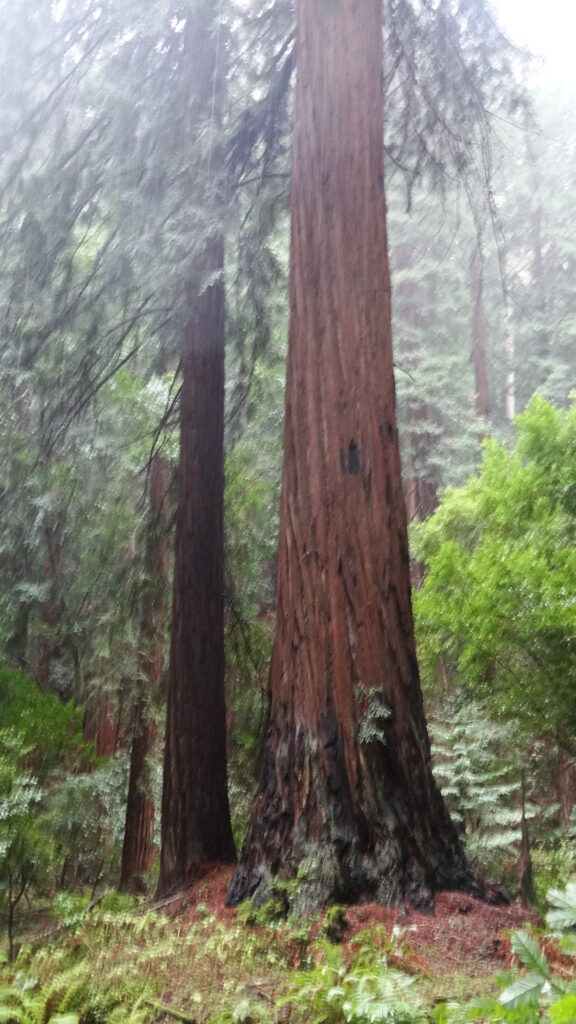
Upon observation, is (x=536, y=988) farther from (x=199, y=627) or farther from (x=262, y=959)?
(x=199, y=627)

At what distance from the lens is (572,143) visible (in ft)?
74.8

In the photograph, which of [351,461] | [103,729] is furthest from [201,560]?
[103,729]

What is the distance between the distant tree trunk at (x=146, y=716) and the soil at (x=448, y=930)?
4786mm

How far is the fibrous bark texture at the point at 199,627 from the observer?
637 cm

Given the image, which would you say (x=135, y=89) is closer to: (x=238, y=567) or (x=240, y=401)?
(x=240, y=401)

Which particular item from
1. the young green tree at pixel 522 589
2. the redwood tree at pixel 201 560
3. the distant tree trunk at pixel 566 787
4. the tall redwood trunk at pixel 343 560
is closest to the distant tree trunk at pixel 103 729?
the distant tree trunk at pixel 566 787

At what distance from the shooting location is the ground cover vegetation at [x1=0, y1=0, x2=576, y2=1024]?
399 cm

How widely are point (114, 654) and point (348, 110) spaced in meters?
6.38

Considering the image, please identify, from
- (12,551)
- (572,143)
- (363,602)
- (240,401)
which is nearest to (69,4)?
(240,401)

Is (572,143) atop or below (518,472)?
atop

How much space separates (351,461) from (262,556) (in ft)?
16.3

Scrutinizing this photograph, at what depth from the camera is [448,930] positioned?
3865 mm

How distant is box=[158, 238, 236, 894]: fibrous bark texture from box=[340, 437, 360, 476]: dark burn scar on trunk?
86.9 inches

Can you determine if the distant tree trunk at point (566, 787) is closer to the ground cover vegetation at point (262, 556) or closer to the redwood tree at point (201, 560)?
the ground cover vegetation at point (262, 556)
